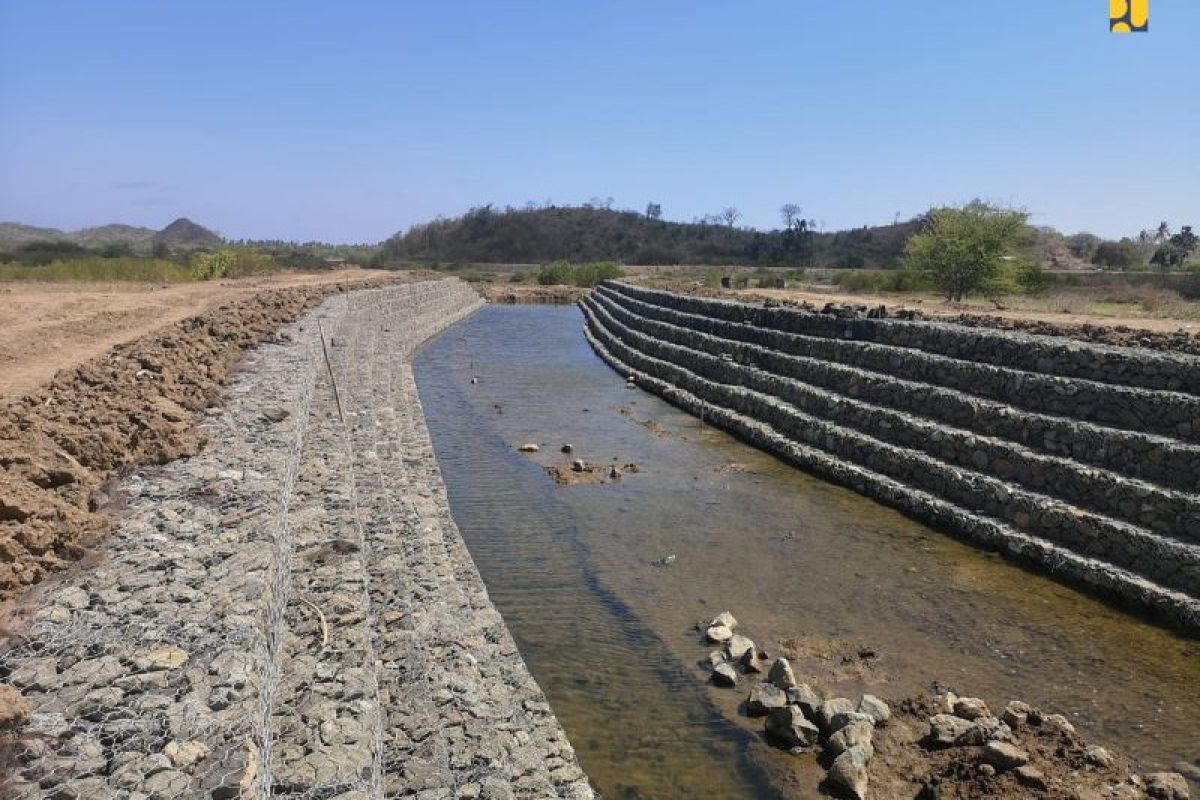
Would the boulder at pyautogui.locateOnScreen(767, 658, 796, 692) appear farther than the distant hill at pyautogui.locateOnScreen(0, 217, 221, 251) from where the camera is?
No

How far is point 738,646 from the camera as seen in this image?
7656 mm

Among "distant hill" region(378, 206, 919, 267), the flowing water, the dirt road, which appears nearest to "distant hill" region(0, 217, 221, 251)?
"distant hill" region(378, 206, 919, 267)

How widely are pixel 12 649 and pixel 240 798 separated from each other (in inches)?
82.7

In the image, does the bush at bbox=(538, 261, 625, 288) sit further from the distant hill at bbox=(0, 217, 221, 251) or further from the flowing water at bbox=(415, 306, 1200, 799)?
the distant hill at bbox=(0, 217, 221, 251)

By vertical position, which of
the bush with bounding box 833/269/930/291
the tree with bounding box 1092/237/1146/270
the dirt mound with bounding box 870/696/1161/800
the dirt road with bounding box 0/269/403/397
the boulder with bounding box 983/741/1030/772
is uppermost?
the tree with bounding box 1092/237/1146/270

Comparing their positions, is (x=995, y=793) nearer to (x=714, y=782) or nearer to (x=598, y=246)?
(x=714, y=782)

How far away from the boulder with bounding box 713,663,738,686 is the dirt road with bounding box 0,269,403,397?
8637 millimetres

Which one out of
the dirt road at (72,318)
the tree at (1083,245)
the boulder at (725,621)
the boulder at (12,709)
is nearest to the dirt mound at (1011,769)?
the boulder at (725,621)

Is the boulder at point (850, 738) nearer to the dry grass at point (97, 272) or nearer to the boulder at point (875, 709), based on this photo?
the boulder at point (875, 709)

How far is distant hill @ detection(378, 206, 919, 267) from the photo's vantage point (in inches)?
3378

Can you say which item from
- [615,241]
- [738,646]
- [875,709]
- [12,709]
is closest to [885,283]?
[738,646]

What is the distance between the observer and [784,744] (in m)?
6.32

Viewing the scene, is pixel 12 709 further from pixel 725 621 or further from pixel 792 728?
pixel 725 621

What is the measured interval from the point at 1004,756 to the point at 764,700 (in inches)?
71.1
